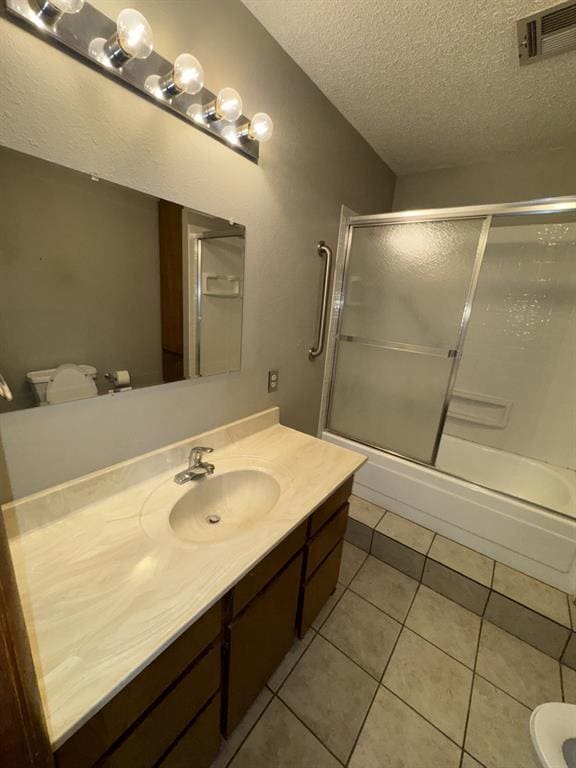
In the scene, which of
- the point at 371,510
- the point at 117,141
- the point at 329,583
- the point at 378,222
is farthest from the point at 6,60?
the point at 371,510

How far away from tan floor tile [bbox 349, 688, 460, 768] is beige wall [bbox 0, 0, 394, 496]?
4.04 feet

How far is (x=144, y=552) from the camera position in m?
0.76

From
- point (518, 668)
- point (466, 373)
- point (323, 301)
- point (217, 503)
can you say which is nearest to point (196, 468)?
point (217, 503)

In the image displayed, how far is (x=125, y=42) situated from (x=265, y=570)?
138cm

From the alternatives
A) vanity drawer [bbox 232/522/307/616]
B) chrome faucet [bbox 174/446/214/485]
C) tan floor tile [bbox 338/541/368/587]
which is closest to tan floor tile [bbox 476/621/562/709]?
tan floor tile [bbox 338/541/368/587]

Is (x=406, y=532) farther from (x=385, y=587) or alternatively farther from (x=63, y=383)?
(x=63, y=383)

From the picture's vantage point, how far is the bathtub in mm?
1512

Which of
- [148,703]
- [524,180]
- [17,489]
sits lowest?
[148,703]

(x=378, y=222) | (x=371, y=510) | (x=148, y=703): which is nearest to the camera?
(x=148, y=703)

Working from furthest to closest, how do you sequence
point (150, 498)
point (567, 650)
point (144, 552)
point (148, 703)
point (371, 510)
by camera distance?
point (371, 510) → point (567, 650) → point (150, 498) → point (144, 552) → point (148, 703)

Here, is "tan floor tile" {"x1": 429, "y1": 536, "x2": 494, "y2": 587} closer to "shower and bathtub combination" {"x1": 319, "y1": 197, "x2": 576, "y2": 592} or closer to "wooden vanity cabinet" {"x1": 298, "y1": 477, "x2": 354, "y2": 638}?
"shower and bathtub combination" {"x1": 319, "y1": 197, "x2": 576, "y2": 592}

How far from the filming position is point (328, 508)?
116 cm

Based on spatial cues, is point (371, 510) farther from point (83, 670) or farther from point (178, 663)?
point (83, 670)

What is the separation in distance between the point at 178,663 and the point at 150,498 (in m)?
0.43
